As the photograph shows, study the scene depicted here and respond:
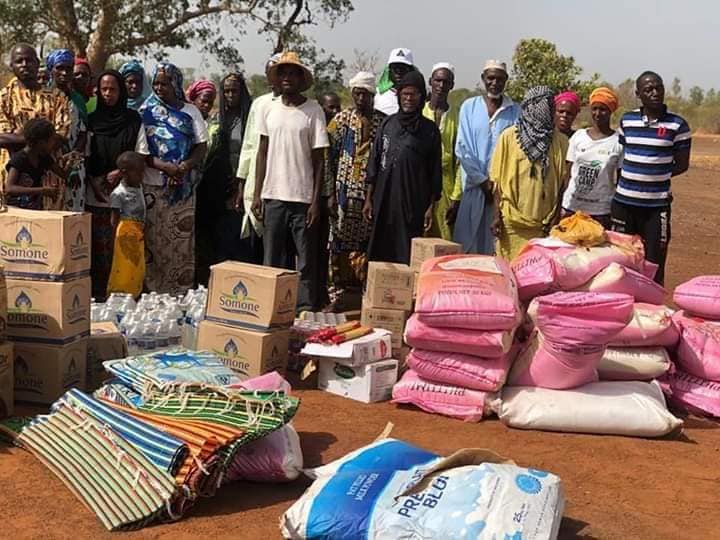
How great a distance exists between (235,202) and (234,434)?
386 cm

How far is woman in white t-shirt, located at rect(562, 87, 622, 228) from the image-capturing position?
633cm

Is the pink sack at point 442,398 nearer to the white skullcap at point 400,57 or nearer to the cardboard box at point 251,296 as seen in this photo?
the cardboard box at point 251,296

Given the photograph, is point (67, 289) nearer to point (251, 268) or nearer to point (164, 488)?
point (251, 268)

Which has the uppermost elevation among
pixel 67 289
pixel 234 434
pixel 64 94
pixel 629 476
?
pixel 64 94

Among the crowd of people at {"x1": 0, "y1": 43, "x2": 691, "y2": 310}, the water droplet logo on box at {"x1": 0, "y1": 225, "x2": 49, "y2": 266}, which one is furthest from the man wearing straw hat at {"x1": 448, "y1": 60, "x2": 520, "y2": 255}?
the water droplet logo on box at {"x1": 0, "y1": 225, "x2": 49, "y2": 266}

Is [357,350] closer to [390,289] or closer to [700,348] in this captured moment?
[390,289]

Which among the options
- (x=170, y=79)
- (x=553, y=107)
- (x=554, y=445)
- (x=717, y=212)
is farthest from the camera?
(x=717, y=212)

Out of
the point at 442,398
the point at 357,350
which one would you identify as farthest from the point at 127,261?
the point at 442,398

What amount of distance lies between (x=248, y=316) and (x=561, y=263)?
185cm

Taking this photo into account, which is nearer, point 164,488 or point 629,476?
point 164,488

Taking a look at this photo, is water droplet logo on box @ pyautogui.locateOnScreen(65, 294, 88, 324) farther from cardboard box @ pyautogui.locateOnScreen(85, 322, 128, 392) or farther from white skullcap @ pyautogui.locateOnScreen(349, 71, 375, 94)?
white skullcap @ pyautogui.locateOnScreen(349, 71, 375, 94)

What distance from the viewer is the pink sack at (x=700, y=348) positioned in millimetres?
5035

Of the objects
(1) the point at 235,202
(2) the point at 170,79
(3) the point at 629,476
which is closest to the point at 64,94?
(2) the point at 170,79

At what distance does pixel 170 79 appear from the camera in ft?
21.4
